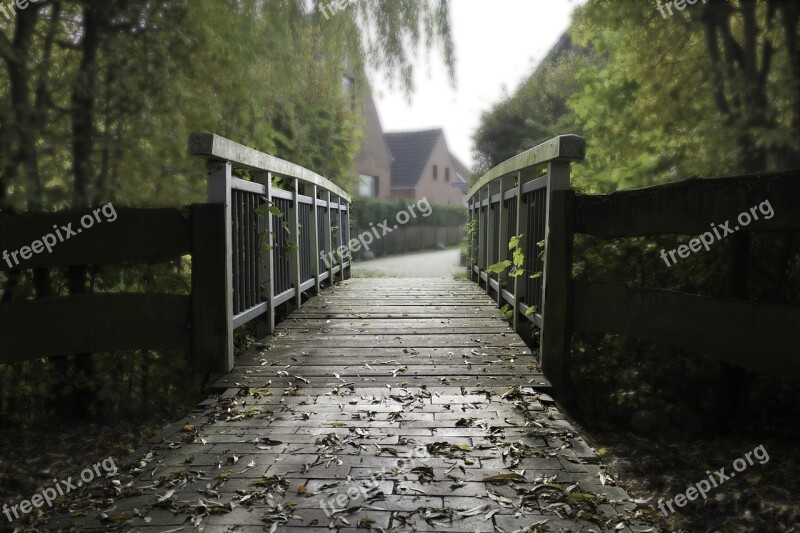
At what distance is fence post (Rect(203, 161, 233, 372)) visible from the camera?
13.5 ft

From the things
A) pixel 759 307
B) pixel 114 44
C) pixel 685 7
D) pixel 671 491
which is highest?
pixel 685 7

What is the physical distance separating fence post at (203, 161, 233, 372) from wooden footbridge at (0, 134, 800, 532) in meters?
0.01

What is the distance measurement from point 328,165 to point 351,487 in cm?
1656

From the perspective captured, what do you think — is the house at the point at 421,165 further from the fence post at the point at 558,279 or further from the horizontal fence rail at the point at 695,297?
the horizontal fence rail at the point at 695,297

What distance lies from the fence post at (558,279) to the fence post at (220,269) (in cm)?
222

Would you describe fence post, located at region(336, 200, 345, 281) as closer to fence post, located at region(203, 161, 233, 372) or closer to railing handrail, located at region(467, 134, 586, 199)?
railing handrail, located at region(467, 134, 586, 199)

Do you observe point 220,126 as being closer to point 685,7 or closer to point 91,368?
point 91,368

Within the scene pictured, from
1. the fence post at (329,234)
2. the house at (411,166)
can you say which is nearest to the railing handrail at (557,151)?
the fence post at (329,234)

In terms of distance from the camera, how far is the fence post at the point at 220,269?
4117mm

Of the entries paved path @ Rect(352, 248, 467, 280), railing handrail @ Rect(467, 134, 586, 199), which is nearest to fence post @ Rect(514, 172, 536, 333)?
railing handrail @ Rect(467, 134, 586, 199)

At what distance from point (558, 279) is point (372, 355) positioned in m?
1.58

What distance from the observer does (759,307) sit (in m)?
2.94

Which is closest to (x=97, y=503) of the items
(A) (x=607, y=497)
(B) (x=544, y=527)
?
(B) (x=544, y=527)

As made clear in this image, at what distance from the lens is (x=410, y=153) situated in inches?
1583
